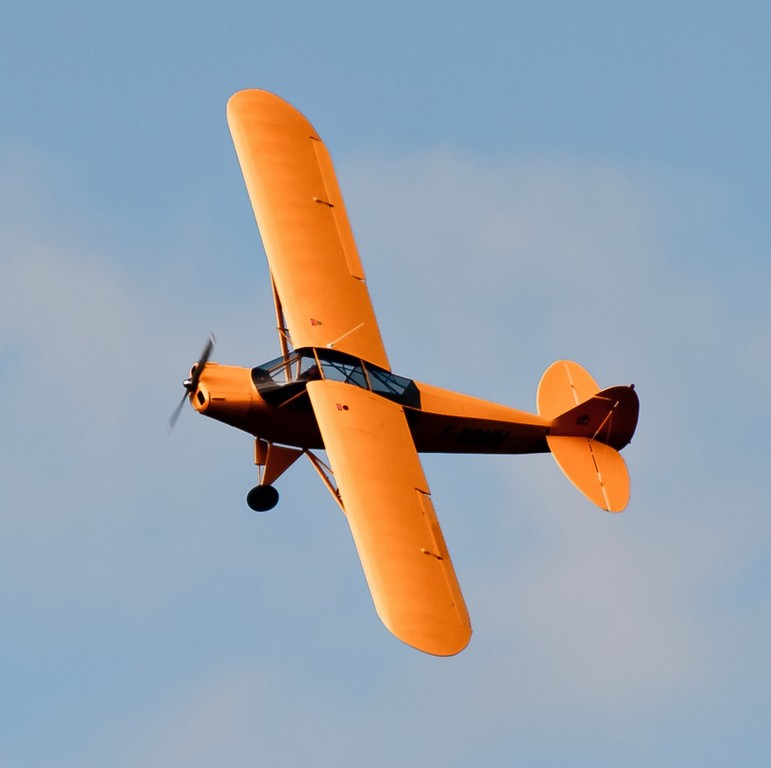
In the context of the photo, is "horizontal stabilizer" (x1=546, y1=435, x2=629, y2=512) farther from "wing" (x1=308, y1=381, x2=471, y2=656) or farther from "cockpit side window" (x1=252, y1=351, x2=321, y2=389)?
"cockpit side window" (x1=252, y1=351, x2=321, y2=389)

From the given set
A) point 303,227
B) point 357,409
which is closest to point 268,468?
point 357,409

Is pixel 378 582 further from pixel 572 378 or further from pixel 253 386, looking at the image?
pixel 572 378

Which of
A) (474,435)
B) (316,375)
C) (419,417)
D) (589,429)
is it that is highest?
(589,429)

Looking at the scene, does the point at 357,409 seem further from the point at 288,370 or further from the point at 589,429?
the point at 589,429

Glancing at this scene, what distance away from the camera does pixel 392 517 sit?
33.4 metres

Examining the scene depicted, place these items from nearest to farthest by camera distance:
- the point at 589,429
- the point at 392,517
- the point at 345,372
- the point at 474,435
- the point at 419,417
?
the point at 392,517 < the point at 345,372 < the point at 419,417 < the point at 474,435 < the point at 589,429

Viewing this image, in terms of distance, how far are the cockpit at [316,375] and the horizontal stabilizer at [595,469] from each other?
11.6 ft

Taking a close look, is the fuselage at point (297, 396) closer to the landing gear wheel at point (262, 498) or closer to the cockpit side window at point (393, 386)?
the cockpit side window at point (393, 386)

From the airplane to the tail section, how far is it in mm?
25

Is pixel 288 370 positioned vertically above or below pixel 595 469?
below

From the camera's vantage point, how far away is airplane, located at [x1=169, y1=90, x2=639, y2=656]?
3278cm

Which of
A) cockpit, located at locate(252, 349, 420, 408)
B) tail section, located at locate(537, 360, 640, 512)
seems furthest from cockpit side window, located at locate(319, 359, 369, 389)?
tail section, located at locate(537, 360, 640, 512)

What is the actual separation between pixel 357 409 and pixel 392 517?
2550 millimetres

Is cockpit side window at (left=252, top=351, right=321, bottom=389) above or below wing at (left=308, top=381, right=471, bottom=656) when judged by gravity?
above
